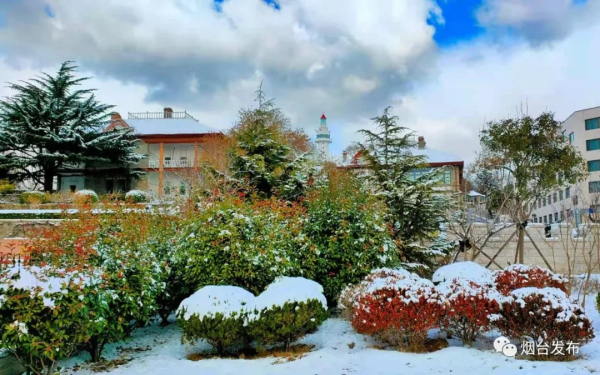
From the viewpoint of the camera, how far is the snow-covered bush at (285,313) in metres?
5.73

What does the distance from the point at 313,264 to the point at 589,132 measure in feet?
137

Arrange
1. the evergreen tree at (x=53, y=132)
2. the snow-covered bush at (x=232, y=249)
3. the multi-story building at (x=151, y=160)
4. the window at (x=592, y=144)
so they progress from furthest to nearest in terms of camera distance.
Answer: the window at (x=592, y=144)
the multi-story building at (x=151, y=160)
the evergreen tree at (x=53, y=132)
the snow-covered bush at (x=232, y=249)

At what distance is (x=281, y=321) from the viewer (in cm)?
575

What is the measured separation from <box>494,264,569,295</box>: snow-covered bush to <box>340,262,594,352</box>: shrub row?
61cm

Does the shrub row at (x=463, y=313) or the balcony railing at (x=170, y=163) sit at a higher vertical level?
the balcony railing at (x=170, y=163)

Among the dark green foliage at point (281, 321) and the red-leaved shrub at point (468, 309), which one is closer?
the red-leaved shrub at point (468, 309)

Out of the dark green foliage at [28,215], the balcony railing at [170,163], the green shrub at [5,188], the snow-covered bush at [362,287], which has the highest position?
the balcony railing at [170,163]

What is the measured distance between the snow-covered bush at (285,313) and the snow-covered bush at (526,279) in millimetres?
2947

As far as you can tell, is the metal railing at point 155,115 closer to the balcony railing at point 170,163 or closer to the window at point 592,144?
the balcony railing at point 170,163

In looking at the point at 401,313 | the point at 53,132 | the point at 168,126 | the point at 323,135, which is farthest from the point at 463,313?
the point at 323,135

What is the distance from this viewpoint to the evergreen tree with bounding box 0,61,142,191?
971 inches

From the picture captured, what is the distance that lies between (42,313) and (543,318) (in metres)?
5.73

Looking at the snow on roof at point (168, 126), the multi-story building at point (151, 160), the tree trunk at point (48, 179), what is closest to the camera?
the tree trunk at point (48, 179)

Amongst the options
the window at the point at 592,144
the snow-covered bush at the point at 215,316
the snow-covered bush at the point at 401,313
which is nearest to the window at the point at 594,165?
the window at the point at 592,144
